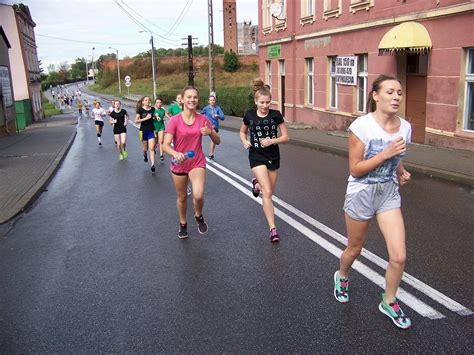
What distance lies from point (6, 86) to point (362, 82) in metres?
20.0

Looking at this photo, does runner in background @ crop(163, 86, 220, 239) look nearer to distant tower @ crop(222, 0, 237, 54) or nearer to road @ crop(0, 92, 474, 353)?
road @ crop(0, 92, 474, 353)

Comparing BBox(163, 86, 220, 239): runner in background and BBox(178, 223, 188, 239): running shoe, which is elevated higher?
BBox(163, 86, 220, 239): runner in background

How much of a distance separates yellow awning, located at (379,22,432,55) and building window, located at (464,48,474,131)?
1340 millimetres

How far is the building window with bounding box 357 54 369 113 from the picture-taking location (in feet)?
59.7

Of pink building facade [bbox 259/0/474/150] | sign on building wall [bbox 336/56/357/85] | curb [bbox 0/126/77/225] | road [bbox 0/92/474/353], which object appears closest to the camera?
road [bbox 0/92/474/353]

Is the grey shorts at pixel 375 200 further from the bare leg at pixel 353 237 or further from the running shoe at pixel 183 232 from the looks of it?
the running shoe at pixel 183 232

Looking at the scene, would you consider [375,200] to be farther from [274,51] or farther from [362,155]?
[274,51]

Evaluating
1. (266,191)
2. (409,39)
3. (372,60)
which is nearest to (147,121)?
(266,191)

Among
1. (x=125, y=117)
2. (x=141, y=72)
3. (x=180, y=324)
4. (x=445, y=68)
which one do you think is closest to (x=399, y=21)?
(x=445, y=68)

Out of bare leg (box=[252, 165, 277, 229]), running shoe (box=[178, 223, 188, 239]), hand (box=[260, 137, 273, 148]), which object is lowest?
running shoe (box=[178, 223, 188, 239])

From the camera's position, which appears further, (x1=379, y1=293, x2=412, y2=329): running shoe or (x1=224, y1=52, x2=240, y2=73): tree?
(x1=224, y1=52, x2=240, y2=73): tree

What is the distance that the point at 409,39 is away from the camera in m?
13.9

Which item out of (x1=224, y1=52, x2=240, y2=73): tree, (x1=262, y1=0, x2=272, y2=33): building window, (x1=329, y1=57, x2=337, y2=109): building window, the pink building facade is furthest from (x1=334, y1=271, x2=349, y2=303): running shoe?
(x1=224, y1=52, x2=240, y2=73): tree

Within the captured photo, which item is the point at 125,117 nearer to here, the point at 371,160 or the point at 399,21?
the point at 399,21
